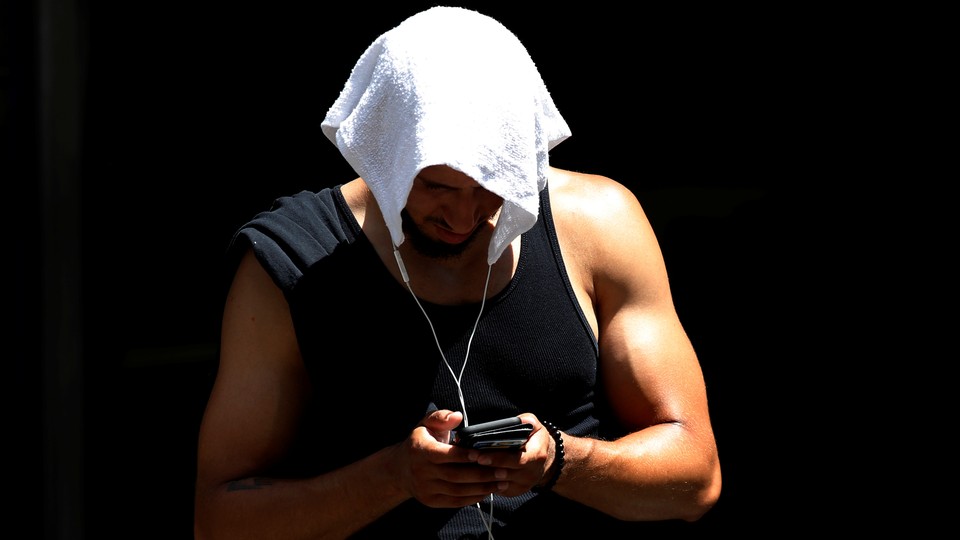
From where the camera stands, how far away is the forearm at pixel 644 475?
2.22 m

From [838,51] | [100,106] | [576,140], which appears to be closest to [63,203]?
[100,106]

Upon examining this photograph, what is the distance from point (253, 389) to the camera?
2.24 m

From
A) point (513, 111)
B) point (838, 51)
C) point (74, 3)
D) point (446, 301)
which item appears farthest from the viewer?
point (838, 51)

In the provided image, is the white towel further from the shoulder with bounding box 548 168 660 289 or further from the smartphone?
the smartphone

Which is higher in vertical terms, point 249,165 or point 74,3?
point 74,3

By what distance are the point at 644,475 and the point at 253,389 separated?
75 cm

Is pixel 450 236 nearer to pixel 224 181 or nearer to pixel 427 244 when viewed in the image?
pixel 427 244

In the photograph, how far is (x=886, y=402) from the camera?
4.04 m

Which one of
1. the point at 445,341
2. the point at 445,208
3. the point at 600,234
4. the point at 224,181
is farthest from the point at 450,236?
the point at 224,181

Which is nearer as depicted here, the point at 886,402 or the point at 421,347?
the point at 421,347

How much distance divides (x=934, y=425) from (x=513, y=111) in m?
2.45

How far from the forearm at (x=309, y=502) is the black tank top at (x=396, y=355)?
0.31ft

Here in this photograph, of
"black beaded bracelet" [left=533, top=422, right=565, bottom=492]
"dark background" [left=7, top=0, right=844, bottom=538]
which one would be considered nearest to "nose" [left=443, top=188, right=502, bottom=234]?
"black beaded bracelet" [left=533, top=422, right=565, bottom=492]

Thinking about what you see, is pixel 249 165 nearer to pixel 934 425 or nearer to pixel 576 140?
pixel 576 140
